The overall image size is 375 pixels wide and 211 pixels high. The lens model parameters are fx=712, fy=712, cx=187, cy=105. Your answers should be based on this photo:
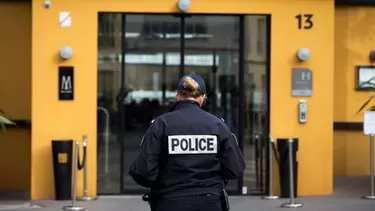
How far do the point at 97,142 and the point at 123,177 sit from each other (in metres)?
0.74

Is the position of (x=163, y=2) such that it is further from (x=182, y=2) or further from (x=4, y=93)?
(x=4, y=93)

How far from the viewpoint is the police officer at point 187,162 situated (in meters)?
4.79

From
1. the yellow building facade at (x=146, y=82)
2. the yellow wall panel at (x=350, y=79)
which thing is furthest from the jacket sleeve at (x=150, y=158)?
the yellow wall panel at (x=350, y=79)

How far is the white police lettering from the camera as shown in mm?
4781

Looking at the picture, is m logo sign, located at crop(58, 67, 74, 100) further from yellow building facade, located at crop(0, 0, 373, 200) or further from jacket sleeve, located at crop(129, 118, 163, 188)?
jacket sleeve, located at crop(129, 118, 163, 188)

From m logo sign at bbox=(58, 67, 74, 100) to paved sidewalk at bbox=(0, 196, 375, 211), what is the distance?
1777mm

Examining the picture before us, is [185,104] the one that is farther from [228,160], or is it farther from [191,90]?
[228,160]

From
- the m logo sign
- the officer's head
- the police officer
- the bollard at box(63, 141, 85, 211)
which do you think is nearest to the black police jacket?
the police officer

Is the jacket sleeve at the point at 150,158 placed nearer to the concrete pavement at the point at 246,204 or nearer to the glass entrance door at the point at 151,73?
the concrete pavement at the point at 246,204

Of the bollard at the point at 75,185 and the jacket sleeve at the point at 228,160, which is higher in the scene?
the jacket sleeve at the point at 228,160

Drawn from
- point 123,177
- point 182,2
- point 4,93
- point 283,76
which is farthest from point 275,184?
point 4,93

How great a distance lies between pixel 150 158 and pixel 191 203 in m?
0.41

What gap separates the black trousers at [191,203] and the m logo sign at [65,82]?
7.17 m

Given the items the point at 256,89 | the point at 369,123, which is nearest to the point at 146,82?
the point at 256,89
